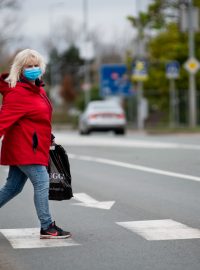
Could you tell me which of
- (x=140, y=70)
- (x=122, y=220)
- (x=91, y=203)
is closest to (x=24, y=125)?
(x=122, y=220)

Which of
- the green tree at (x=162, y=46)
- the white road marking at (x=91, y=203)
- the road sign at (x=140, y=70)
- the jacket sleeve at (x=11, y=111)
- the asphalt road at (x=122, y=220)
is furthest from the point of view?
the green tree at (x=162, y=46)

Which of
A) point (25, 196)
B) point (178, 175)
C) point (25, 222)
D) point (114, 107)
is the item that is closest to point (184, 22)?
point (114, 107)

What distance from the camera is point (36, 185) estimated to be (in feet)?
25.3

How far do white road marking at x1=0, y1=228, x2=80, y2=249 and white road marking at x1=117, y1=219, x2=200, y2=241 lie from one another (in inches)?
30.8

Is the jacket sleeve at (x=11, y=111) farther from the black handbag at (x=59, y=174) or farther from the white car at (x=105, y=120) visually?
the white car at (x=105, y=120)

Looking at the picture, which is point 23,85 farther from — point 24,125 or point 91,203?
point 91,203

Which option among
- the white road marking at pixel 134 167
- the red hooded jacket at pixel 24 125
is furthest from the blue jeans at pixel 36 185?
the white road marking at pixel 134 167

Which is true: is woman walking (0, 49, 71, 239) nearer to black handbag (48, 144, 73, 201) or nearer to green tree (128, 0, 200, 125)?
black handbag (48, 144, 73, 201)

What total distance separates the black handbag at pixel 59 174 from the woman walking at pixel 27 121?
0.81 feet

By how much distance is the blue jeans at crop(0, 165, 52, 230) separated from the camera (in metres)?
7.67

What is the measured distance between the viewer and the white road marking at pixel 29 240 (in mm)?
7686

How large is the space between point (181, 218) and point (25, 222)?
1.65 metres

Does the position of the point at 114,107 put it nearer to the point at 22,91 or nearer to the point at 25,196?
the point at 25,196

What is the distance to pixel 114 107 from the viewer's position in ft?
114
